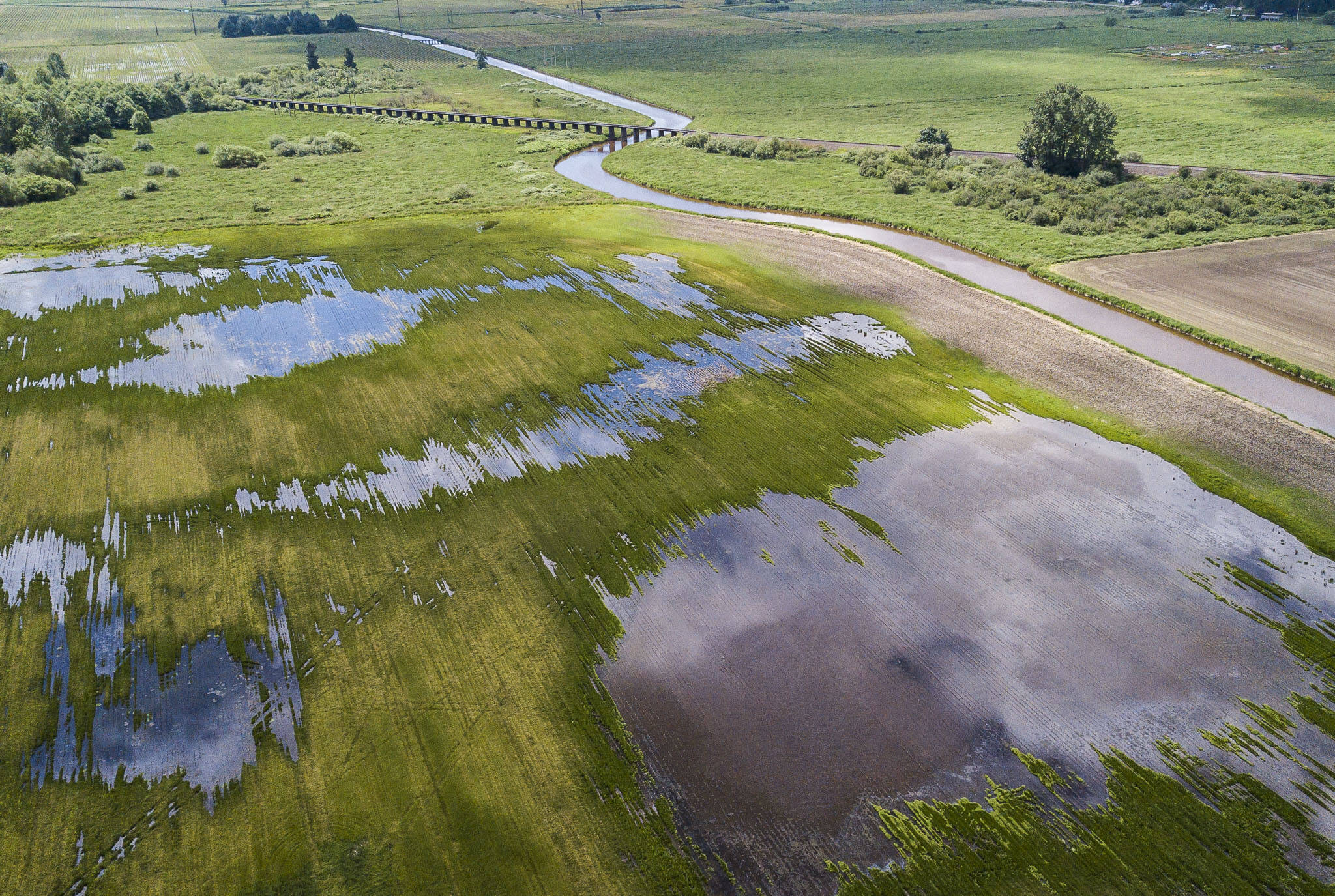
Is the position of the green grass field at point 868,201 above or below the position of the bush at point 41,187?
above

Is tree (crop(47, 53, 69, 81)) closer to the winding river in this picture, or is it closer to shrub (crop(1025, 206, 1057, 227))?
the winding river

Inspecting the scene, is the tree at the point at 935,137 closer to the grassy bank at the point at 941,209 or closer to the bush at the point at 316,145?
the grassy bank at the point at 941,209

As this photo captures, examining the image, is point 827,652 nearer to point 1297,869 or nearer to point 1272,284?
point 1297,869

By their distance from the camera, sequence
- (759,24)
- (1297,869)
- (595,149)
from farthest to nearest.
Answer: (759,24), (595,149), (1297,869)

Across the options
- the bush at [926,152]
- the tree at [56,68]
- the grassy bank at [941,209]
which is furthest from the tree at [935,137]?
the tree at [56,68]

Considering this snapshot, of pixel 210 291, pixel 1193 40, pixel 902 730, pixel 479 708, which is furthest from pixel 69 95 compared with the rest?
pixel 1193 40

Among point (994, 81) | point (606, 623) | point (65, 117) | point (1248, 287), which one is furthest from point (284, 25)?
point (606, 623)
